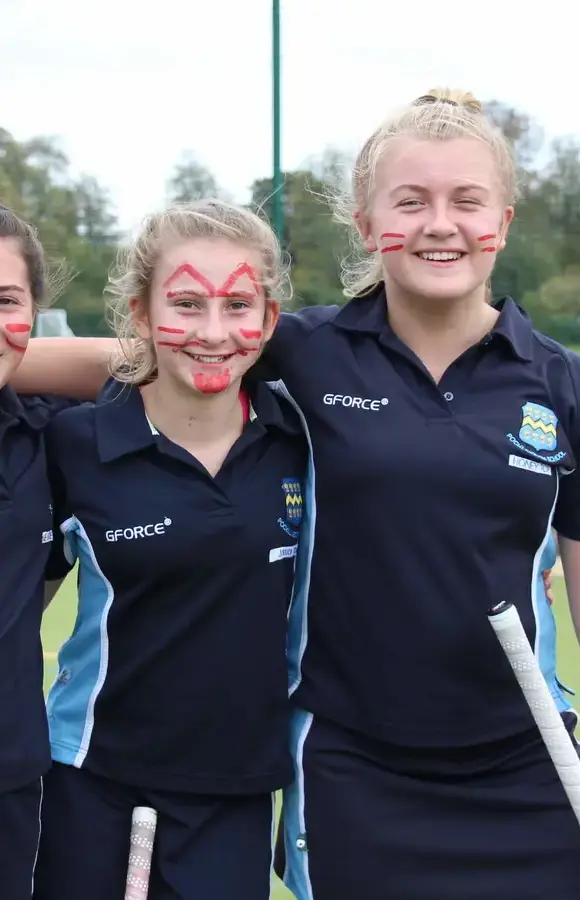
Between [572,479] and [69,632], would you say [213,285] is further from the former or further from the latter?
[69,632]

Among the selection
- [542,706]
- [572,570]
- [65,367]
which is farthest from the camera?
[65,367]

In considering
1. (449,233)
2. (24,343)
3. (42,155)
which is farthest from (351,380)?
(42,155)

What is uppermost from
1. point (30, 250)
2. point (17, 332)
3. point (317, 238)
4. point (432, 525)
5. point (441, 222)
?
point (441, 222)

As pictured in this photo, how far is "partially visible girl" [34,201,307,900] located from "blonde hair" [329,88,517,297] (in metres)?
0.30

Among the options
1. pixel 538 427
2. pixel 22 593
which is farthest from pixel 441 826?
pixel 22 593

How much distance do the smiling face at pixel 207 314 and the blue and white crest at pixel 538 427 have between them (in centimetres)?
60

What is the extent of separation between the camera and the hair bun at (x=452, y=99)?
87.8 inches

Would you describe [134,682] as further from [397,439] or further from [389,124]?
[389,124]

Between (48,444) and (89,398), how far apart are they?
0.31 metres

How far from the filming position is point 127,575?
2.15 metres

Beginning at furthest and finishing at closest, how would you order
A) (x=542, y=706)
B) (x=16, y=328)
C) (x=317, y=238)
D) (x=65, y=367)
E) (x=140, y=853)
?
(x=317, y=238) < (x=65, y=367) < (x=16, y=328) < (x=140, y=853) < (x=542, y=706)

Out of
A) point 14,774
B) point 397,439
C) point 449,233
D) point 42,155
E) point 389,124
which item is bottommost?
point 42,155

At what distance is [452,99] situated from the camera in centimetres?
223

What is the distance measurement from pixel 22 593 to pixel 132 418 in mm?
433
